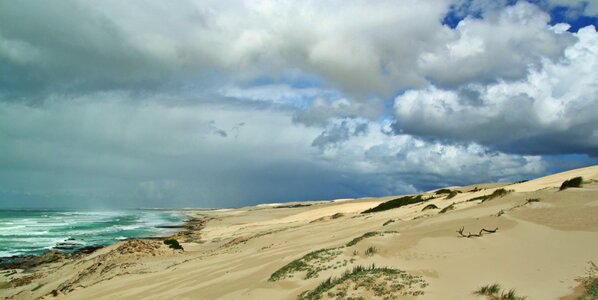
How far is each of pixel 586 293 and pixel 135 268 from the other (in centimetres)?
1876

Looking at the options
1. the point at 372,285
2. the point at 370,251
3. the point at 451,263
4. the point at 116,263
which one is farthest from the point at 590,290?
the point at 116,263

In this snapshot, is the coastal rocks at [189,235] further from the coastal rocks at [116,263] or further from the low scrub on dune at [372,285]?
the low scrub on dune at [372,285]

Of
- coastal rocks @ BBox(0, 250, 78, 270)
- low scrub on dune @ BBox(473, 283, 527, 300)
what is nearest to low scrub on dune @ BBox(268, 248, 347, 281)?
low scrub on dune @ BBox(473, 283, 527, 300)

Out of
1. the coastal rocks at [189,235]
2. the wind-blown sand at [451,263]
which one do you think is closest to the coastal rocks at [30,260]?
the coastal rocks at [189,235]

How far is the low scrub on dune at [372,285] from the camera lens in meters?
7.82

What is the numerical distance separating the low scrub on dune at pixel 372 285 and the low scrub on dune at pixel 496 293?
3.40ft

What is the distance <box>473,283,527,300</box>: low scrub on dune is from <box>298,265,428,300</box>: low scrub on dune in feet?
3.40

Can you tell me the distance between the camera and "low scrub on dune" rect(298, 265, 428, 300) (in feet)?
25.6

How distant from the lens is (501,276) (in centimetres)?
835

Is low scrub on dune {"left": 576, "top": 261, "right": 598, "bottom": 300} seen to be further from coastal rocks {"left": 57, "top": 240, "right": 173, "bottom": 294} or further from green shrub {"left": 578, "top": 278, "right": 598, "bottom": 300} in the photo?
coastal rocks {"left": 57, "top": 240, "right": 173, "bottom": 294}

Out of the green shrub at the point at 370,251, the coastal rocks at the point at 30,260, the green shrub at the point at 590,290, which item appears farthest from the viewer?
the coastal rocks at the point at 30,260

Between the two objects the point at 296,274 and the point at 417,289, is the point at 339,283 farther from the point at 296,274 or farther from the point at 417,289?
the point at 296,274

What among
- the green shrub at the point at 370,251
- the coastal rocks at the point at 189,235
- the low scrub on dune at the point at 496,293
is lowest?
the coastal rocks at the point at 189,235

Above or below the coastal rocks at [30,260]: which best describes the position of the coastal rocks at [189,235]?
above
